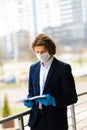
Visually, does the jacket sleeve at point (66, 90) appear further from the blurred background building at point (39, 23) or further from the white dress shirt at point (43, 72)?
the blurred background building at point (39, 23)

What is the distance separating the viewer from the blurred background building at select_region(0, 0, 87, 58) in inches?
750

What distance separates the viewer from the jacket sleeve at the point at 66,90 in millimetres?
1531

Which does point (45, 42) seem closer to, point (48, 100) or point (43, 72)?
point (43, 72)

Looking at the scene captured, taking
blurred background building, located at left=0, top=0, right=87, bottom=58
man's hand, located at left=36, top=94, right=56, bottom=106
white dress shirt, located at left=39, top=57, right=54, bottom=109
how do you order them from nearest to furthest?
man's hand, located at left=36, top=94, right=56, bottom=106 → white dress shirt, located at left=39, top=57, right=54, bottom=109 → blurred background building, located at left=0, top=0, right=87, bottom=58

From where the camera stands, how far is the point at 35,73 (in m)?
1.63

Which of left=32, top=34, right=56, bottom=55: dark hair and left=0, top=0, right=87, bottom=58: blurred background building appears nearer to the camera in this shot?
left=32, top=34, right=56, bottom=55: dark hair

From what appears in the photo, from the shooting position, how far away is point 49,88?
61.2 inches

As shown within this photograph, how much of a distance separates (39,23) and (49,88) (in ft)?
64.8

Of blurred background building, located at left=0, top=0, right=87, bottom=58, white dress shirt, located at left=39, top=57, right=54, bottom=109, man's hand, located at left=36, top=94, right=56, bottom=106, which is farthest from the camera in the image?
blurred background building, located at left=0, top=0, right=87, bottom=58

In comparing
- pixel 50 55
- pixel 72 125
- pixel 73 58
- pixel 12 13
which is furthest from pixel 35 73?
pixel 12 13

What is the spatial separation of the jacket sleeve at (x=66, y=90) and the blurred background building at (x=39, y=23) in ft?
55.7

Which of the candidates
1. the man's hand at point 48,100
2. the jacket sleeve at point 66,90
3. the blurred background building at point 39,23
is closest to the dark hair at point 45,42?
the jacket sleeve at point 66,90

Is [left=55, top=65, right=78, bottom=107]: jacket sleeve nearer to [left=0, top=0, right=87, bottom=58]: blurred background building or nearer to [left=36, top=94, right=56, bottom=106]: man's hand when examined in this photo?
[left=36, top=94, right=56, bottom=106]: man's hand

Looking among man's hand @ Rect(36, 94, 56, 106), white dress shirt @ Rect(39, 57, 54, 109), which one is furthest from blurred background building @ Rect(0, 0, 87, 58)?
man's hand @ Rect(36, 94, 56, 106)
